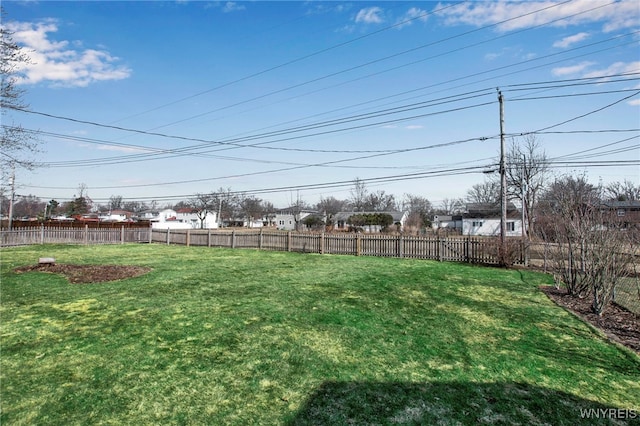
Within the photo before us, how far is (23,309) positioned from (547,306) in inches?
413

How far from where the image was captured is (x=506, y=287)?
29.6ft

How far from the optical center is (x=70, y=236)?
22.8 meters

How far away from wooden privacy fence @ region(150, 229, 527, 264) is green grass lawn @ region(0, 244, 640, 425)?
5915mm

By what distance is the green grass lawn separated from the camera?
10.2 ft

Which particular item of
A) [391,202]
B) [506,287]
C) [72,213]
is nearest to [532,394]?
[506,287]

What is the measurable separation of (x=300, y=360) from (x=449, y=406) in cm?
179

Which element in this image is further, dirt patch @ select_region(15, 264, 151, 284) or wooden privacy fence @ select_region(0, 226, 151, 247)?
wooden privacy fence @ select_region(0, 226, 151, 247)

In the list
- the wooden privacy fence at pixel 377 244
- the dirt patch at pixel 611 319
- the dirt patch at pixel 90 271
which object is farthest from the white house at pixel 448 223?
the dirt patch at pixel 90 271

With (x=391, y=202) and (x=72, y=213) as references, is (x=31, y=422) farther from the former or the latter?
(x=72, y=213)

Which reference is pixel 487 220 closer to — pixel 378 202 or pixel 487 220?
pixel 487 220

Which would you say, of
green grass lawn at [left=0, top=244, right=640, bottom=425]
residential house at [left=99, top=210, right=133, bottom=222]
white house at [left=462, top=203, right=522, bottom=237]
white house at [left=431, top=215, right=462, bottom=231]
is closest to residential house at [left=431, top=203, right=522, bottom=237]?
white house at [left=462, top=203, right=522, bottom=237]

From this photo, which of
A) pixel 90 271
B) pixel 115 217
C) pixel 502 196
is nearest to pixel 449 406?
pixel 90 271

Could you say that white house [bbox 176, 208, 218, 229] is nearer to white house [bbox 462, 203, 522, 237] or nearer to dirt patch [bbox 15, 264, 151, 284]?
white house [bbox 462, 203, 522, 237]

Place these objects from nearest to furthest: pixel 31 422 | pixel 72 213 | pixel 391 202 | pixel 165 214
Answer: pixel 31 422 < pixel 72 213 < pixel 391 202 < pixel 165 214
